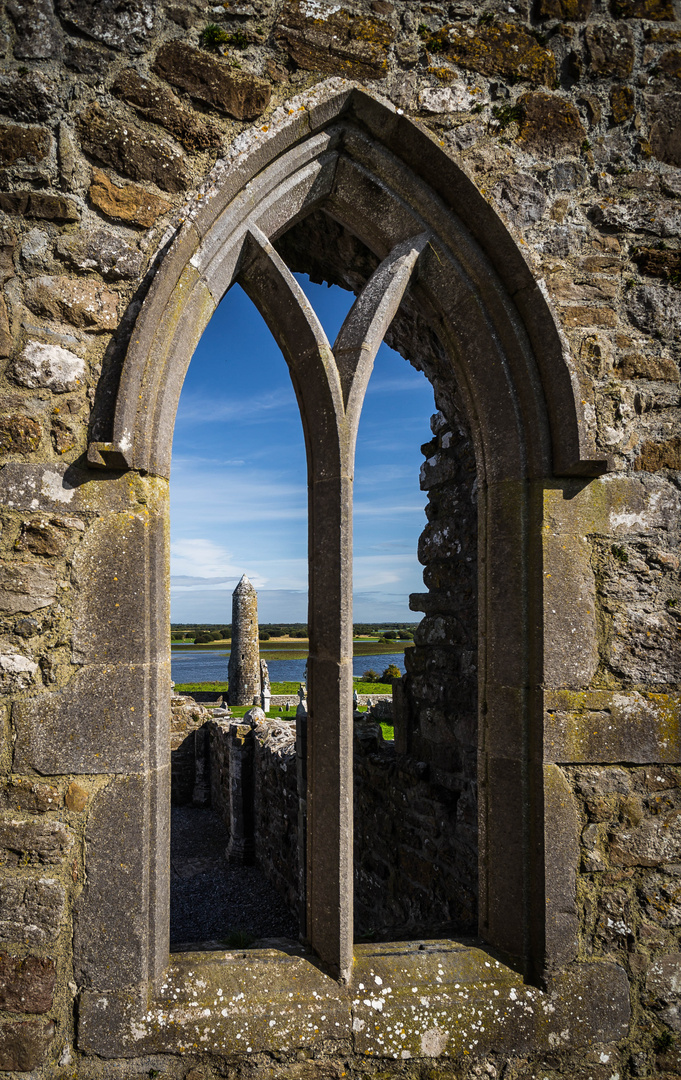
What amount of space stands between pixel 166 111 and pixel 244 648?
18.1 meters

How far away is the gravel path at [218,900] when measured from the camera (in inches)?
234

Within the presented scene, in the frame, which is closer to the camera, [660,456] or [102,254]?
[102,254]

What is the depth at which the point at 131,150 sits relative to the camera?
204 cm

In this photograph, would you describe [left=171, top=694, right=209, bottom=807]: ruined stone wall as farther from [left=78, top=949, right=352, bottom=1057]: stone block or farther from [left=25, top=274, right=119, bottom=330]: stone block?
[left=25, top=274, right=119, bottom=330]: stone block

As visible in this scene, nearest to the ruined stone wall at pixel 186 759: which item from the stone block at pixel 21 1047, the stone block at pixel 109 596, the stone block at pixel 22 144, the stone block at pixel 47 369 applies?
the stone block at pixel 21 1047

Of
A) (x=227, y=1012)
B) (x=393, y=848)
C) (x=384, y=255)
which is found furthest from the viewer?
(x=393, y=848)

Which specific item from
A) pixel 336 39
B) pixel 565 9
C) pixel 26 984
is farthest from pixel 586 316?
pixel 26 984

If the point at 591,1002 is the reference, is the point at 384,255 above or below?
above

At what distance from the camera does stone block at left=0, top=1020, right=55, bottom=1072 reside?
1.77 metres

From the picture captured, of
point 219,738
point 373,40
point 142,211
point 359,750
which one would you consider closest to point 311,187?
point 373,40

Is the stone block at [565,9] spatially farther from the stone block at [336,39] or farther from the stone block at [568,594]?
the stone block at [568,594]

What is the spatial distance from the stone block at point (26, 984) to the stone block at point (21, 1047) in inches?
1.9

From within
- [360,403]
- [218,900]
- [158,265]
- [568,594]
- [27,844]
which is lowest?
[218,900]

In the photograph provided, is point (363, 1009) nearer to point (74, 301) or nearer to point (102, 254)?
point (74, 301)
